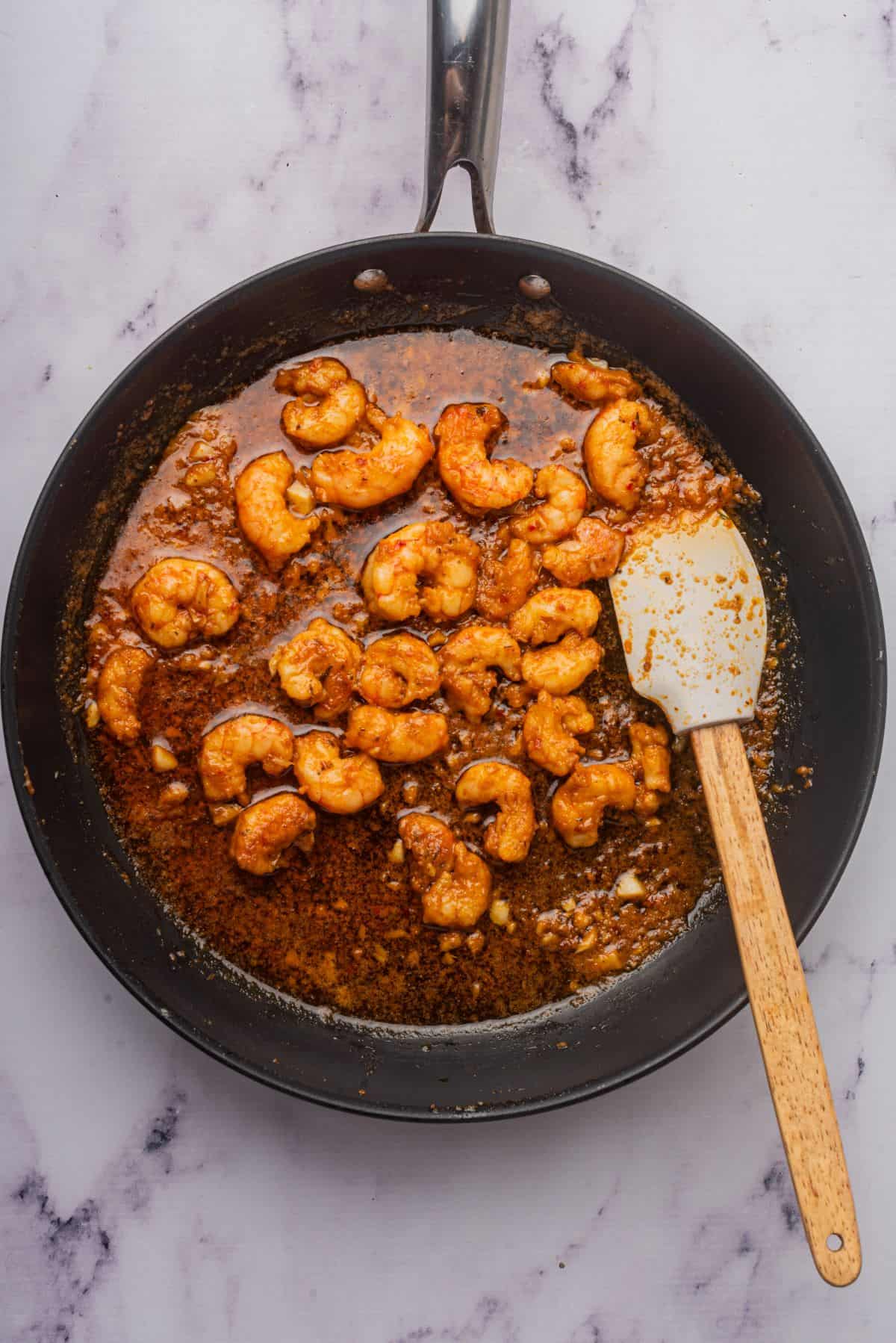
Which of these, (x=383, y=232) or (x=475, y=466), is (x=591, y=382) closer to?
(x=475, y=466)

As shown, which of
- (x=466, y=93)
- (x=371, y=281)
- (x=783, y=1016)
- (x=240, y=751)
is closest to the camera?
(x=783, y=1016)

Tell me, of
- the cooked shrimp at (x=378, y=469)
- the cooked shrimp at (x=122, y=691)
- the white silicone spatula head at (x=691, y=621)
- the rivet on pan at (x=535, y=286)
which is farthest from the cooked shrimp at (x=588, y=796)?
the rivet on pan at (x=535, y=286)

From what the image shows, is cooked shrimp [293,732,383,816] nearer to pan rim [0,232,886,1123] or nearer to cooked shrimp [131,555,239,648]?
cooked shrimp [131,555,239,648]

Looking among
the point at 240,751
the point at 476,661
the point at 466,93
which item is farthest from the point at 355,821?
the point at 466,93

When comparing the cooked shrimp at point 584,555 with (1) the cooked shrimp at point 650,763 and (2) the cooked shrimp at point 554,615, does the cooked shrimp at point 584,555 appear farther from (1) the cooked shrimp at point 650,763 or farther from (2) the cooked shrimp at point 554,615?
(1) the cooked shrimp at point 650,763

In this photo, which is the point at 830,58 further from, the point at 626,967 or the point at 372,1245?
the point at 372,1245

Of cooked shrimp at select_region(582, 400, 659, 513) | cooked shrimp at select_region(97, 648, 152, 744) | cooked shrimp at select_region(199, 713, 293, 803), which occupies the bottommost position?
cooked shrimp at select_region(199, 713, 293, 803)

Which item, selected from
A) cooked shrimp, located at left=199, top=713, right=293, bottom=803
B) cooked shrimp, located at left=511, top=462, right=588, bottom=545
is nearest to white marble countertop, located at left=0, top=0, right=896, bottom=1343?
cooked shrimp, located at left=199, top=713, right=293, bottom=803
